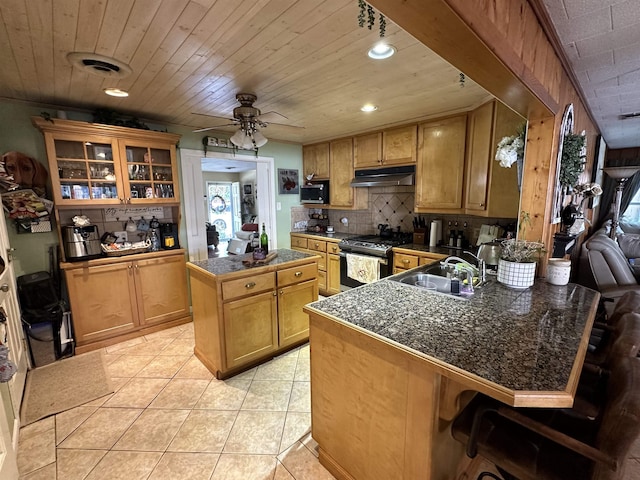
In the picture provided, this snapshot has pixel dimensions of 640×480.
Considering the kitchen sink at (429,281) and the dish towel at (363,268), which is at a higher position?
the kitchen sink at (429,281)

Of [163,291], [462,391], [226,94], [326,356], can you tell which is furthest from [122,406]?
[226,94]

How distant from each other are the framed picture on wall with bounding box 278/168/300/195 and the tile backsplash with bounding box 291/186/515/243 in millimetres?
304

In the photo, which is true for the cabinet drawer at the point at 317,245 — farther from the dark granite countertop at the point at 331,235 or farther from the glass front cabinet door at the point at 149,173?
the glass front cabinet door at the point at 149,173

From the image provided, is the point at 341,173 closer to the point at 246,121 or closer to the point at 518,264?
the point at 246,121

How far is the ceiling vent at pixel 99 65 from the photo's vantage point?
5.78 feet

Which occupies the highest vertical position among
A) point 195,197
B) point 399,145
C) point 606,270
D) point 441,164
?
point 399,145

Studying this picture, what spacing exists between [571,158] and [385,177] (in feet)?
6.01

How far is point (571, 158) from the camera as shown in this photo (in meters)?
2.03

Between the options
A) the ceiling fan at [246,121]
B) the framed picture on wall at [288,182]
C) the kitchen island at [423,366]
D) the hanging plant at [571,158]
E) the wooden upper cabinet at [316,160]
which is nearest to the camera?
the kitchen island at [423,366]

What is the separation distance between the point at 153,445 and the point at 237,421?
497 millimetres

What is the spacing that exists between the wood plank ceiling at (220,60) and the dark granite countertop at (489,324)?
1418 mm

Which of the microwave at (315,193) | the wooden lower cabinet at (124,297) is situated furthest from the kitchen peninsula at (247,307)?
the microwave at (315,193)

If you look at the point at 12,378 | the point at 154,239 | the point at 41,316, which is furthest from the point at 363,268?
the point at 41,316

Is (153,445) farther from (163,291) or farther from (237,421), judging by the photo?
(163,291)
